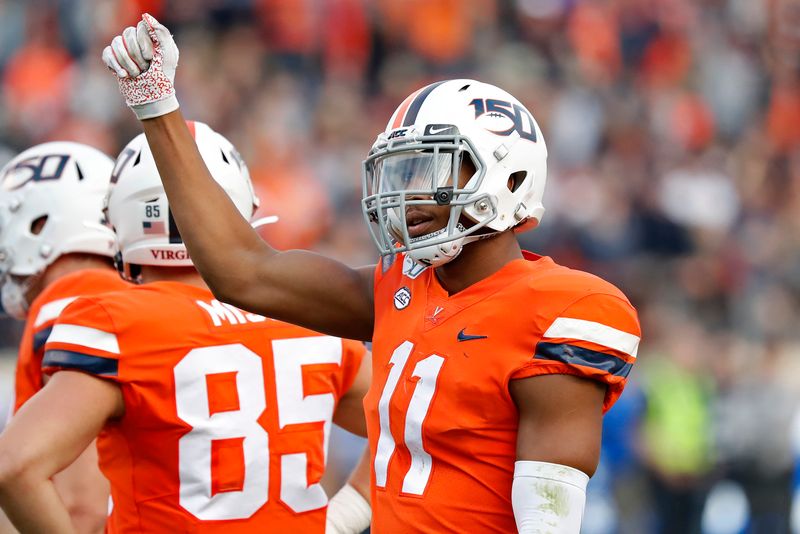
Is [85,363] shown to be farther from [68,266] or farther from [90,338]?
[68,266]

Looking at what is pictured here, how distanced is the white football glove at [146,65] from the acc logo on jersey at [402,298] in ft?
2.28

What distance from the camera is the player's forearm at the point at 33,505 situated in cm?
314

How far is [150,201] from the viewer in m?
3.59

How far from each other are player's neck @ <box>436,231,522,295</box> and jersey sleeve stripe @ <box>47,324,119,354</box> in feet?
2.88

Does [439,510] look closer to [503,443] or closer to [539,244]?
[503,443]

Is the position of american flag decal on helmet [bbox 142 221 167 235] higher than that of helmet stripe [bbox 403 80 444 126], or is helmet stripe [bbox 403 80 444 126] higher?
helmet stripe [bbox 403 80 444 126]

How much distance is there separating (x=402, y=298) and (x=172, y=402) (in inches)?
28.1

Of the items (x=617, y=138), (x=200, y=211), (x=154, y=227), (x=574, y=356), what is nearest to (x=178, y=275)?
(x=154, y=227)

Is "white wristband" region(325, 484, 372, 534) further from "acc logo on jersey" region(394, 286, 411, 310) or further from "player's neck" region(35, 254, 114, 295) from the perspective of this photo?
"player's neck" region(35, 254, 114, 295)

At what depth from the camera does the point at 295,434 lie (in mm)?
3516

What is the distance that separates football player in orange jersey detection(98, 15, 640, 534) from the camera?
8.96ft

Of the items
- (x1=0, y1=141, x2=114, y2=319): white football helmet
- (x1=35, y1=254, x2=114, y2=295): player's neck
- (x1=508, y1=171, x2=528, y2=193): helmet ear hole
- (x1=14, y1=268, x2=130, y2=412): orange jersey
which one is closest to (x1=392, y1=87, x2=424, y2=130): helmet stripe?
(x1=508, y1=171, x2=528, y2=193): helmet ear hole

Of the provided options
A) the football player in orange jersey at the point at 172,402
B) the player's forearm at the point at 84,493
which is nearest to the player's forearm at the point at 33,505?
the football player in orange jersey at the point at 172,402

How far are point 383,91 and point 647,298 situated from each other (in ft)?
11.8
